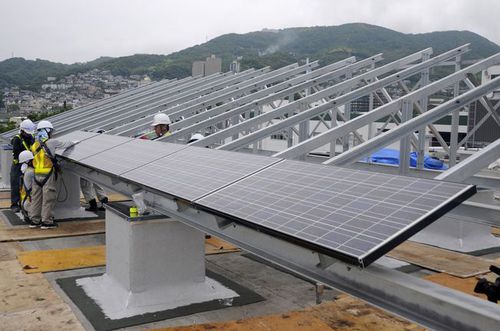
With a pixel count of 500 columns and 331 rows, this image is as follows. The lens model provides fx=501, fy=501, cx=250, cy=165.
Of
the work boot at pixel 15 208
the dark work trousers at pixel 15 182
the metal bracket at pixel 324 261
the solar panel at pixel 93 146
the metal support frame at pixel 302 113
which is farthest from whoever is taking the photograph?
the work boot at pixel 15 208

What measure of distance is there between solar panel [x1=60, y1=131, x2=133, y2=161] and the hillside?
56.6m

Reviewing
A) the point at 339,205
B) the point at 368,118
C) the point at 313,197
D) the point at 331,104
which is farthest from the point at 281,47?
the point at 339,205

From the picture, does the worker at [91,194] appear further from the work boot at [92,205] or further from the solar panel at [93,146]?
the solar panel at [93,146]

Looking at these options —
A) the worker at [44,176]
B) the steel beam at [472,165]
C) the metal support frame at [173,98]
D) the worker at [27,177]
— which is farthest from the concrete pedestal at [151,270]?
the metal support frame at [173,98]

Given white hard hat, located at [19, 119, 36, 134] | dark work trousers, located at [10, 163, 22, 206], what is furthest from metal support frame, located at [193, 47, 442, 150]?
dark work trousers, located at [10, 163, 22, 206]

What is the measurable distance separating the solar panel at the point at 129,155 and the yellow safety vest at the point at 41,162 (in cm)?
195

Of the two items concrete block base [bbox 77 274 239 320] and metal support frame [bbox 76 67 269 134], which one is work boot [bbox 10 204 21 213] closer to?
metal support frame [bbox 76 67 269 134]

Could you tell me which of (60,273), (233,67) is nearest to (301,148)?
(60,273)

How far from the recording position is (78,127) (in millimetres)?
11891

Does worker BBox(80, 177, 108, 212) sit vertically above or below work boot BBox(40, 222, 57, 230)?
above

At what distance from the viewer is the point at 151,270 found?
18.5ft

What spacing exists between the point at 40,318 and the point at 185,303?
1.53 meters

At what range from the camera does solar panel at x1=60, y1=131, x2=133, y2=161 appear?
26.6ft

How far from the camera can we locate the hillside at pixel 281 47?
3260 inches
